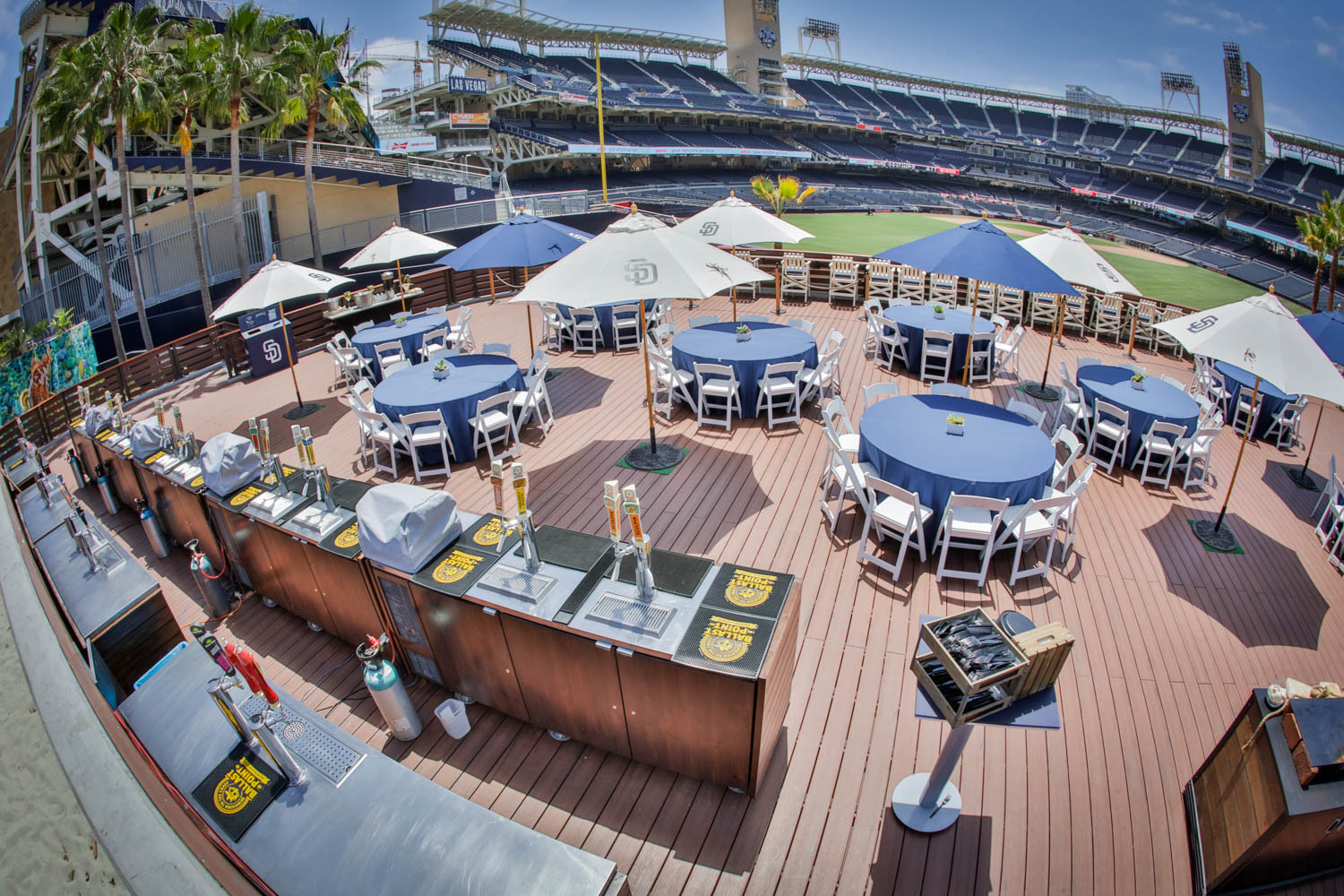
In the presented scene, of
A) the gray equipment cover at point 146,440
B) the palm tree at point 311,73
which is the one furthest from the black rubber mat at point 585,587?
the palm tree at point 311,73

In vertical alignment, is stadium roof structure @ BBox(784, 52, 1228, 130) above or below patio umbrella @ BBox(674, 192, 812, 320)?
above

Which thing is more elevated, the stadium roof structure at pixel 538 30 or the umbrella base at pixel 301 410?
the stadium roof structure at pixel 538 30

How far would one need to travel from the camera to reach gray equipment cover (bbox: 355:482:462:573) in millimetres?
3857

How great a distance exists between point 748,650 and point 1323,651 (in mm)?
5117

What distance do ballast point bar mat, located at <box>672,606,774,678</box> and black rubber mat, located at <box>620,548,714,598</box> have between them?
0.73 ft

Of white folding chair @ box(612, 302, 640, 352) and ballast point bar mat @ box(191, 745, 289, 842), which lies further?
white folding chair @ box(612, 302, 640, 352)

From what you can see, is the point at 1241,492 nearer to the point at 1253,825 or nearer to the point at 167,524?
the point at 1253,825

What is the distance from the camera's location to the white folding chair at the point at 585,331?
11484 millimetres

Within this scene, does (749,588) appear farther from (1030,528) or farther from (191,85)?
(191,85)

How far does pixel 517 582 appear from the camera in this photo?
3740 mm

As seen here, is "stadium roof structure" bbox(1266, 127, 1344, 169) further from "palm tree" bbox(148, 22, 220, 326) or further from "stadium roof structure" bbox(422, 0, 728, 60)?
"palm tree" bbox(148, 22, 220, 326)

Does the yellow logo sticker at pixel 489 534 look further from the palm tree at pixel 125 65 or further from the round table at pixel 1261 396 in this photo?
the palm tree at pixel 125 65

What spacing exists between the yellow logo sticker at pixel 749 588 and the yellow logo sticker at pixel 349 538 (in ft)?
8.44

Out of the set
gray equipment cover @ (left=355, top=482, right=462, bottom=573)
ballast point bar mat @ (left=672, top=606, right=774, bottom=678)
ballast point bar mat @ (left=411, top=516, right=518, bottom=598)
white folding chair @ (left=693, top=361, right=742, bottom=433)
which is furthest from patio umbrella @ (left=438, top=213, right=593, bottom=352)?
ballast point bar mat @ (left=672, top=606, right=774, bottom=678)
